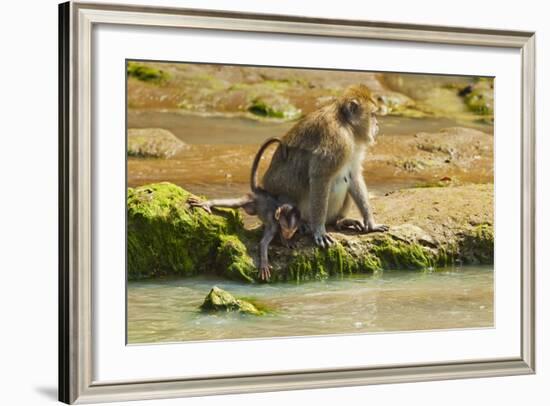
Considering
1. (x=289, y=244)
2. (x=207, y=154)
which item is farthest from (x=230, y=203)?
(x=289, y=244)

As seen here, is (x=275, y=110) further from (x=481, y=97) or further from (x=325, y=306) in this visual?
(x=481, y=97)

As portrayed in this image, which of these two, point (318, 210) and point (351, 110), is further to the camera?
point (351, 110)

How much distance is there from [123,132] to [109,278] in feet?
2.48

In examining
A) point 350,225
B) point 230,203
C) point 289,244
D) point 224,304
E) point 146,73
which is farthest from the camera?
point 350,225

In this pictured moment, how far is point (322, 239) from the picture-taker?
6.06m

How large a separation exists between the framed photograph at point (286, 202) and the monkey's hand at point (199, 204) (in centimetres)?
2

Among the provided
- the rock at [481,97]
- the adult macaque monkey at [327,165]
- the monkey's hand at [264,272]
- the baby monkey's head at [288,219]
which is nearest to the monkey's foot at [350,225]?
the adult macaque monkey at [327,165]

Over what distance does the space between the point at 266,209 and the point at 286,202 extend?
0.47 ft

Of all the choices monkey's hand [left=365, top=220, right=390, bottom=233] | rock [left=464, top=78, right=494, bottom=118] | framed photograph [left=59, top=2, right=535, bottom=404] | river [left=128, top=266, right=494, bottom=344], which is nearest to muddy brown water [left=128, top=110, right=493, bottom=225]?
framed photograph [left=59, top=2, right=535, bottom=404]

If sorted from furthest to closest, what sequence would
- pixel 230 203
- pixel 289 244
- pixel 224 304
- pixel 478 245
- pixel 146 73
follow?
pixel 478 245 < pixel 289 244 < pixel 230 203 < pixel 224 304 < pixel 146 73

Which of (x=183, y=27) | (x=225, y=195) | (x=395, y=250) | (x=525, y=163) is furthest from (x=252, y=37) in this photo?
(x=525, y=163)

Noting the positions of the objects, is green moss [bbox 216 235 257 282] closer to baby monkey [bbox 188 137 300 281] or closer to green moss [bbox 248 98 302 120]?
baby monkey [bbox 188 137 300 281]

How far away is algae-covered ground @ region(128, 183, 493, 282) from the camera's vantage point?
5.70 meters

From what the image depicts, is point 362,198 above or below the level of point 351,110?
below
